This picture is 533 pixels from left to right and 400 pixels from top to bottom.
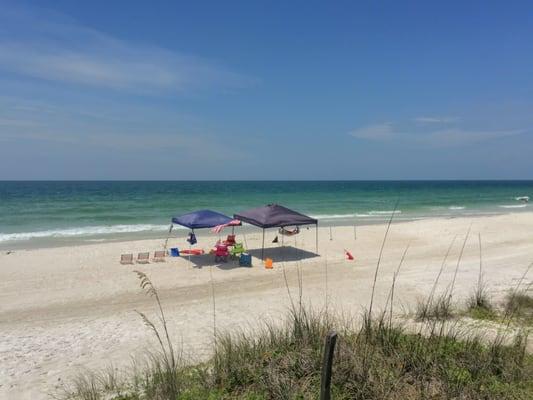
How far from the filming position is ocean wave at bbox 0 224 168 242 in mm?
20328

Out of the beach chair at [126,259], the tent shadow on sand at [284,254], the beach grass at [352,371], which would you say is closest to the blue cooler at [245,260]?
the tent shadow on sand at [284,254]

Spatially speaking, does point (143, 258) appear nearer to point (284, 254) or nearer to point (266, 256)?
point (266, 256)

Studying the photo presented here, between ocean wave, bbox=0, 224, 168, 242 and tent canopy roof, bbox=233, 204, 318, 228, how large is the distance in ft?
35.6

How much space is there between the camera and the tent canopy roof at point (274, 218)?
12.5 m

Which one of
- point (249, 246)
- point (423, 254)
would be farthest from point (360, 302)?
point (249, 246)

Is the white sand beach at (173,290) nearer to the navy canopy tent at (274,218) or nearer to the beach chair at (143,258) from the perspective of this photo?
the beach chair at (143,258)

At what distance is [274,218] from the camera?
12.7 meters

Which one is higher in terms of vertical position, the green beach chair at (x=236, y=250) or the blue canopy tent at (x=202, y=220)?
the blue canopy tent at (x=202, y=220)

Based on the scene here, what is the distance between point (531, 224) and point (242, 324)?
2198 centimetres

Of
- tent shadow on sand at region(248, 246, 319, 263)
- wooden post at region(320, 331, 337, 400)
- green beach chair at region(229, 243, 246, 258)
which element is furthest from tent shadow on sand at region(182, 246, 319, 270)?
wooden post at region(320, 331, 337, 400)

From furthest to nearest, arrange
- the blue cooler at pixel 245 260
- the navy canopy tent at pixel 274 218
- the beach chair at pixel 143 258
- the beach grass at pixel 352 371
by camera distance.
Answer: the beach chair at pixel 143 258 → the blue cooler at pixel 245 260 → the navy canopy tent at pixel 274 218 → the beach grass at pixel 352 371

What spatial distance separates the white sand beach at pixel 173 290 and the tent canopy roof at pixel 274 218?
140 centimetres

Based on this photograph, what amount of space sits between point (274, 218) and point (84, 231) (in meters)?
14.2

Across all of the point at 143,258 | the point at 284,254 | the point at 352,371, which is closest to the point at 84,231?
the point at 143,258
